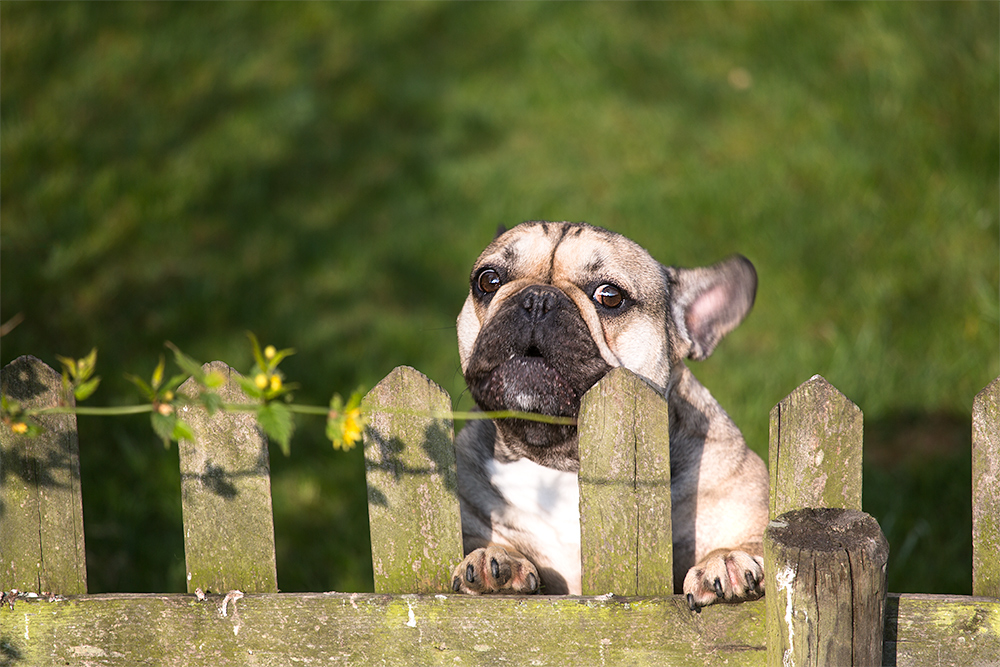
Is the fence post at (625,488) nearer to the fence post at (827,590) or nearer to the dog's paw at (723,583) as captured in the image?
the dog's paw at (723,583)

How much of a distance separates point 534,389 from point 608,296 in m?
0.58

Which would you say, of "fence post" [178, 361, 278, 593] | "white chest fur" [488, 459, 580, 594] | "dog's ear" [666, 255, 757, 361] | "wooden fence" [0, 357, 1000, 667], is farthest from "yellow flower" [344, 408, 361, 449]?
"dog's ear" [666, 255, 757, 361]

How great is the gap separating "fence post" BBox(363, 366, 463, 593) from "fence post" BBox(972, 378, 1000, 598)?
4.42 ft

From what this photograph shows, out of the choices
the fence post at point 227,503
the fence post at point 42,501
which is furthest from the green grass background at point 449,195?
the fence post at point 227,503

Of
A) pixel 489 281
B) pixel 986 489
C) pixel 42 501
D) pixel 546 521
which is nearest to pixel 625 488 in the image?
pixel 546 521

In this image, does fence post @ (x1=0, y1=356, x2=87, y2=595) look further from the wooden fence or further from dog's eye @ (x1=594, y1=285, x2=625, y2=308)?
dog's eye @ (x1=594, y1=285, x2=625, y2=308)

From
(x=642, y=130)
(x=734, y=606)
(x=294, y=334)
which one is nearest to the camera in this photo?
(x=734, y=606)

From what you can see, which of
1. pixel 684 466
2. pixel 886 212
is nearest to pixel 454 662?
pixel 684 466

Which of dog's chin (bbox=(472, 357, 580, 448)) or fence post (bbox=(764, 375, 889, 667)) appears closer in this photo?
fence post (bbox=(764, 375, 889, 667))

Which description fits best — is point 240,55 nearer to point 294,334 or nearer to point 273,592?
point 294,334

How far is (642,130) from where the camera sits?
28.2 feet

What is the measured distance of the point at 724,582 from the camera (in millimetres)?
2604

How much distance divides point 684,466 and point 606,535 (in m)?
0.71

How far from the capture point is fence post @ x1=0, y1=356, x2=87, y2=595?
2721 millimetres
